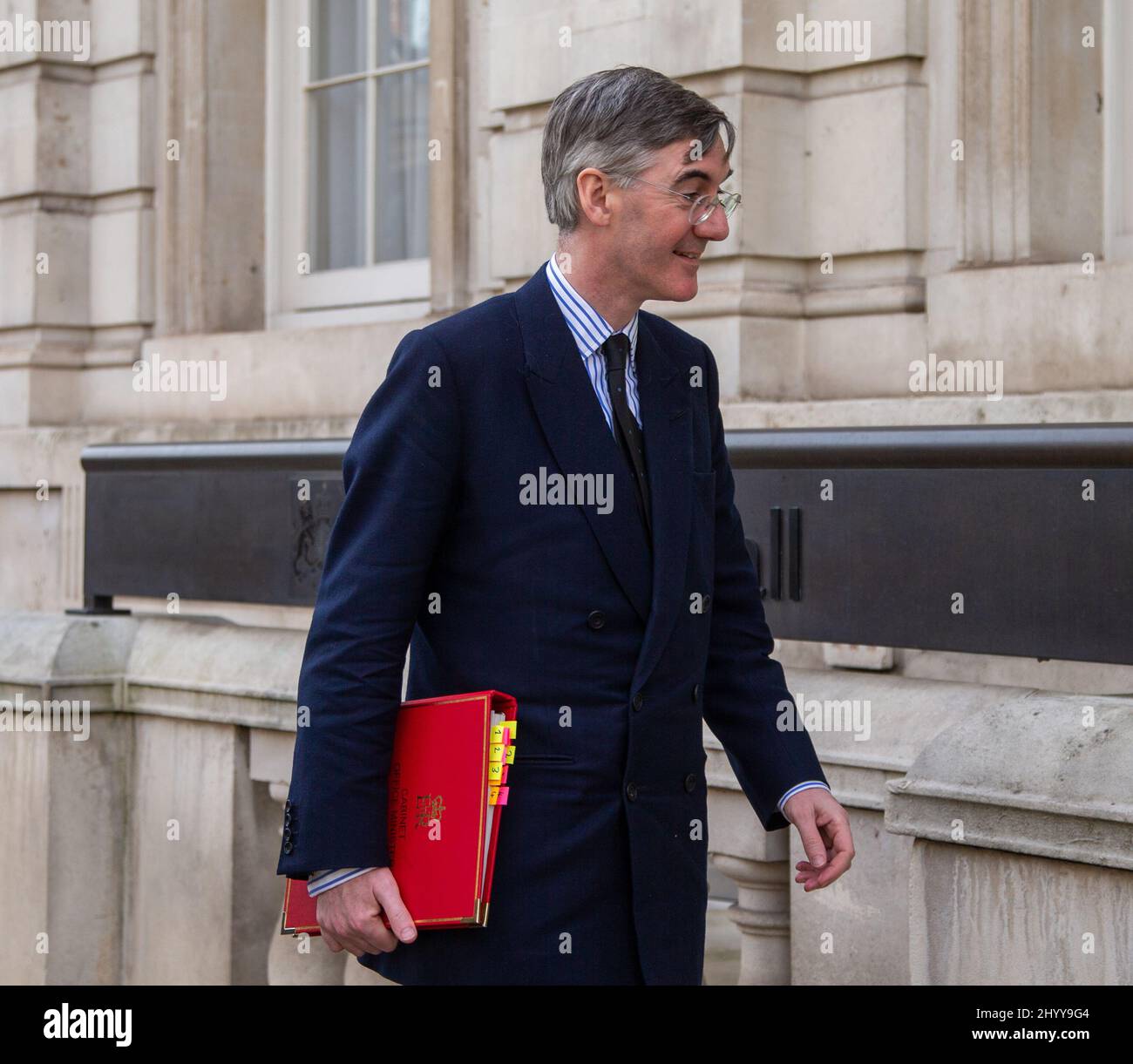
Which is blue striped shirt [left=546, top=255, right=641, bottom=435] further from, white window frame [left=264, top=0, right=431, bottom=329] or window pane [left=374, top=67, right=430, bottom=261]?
white window frame [left=264, top=0, right=431, bottom=329]

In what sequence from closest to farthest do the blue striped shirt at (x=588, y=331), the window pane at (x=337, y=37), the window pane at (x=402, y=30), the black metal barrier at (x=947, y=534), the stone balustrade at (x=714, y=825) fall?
the blue striped shirt at (x=588, y=331) < the stone balustrade at (x=714, y=825) < the black metal barrier at (x=947, y=534) < the window pane at (x=402, y=30) < the window pane at (x=337, y=37)

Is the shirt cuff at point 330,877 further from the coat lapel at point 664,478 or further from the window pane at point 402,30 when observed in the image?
the window pane at point 402,30

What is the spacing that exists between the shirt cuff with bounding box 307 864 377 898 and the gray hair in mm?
959

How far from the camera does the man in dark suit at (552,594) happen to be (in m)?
2.53

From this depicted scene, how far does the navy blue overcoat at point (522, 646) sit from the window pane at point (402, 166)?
4192mm

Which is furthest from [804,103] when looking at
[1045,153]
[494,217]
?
[494,217]

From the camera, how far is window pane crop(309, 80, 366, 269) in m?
7.04

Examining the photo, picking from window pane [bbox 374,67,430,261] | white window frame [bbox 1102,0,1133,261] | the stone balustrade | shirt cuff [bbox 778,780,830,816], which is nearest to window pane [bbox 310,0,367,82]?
window pane [bbox 374,67,430,261]

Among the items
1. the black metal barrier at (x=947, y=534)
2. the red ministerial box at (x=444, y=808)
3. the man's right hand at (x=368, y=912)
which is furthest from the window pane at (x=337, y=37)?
the man's right hand at (x=368, y=912)

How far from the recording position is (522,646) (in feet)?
8.46

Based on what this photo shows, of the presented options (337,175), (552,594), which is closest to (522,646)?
(552,594)

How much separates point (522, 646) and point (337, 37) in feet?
16.4

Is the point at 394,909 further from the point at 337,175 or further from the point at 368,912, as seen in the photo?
the point at 337,175
